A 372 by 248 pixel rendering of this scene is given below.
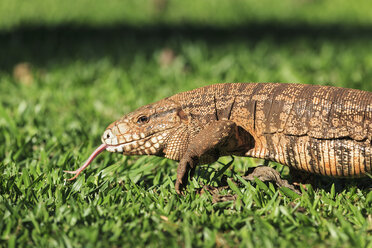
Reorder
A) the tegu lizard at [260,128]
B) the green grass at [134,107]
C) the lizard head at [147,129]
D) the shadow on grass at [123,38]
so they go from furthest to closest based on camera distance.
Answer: the shadow on grass at [123,38] < the lizard head at [147,129] < the tegu lizard at [260,128] < the green grass at [134,107]

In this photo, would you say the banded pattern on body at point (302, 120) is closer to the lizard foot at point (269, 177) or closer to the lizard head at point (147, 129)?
the lizard head at point (147, 129)

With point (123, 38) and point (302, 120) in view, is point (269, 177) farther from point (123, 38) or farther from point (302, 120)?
point (123, 38)

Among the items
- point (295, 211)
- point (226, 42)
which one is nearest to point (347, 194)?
point (295, 211)

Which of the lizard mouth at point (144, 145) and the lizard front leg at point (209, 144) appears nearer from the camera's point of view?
the lizard front leg at point (209, 144)

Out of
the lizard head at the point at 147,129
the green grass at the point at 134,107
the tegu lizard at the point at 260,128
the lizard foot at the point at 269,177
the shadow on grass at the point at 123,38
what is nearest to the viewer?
the green grass at the point at 134,107

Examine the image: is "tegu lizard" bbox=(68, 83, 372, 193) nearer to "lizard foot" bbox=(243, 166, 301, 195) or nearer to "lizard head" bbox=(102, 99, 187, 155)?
"lizard head" bbox=(102, 99, 187, 155)

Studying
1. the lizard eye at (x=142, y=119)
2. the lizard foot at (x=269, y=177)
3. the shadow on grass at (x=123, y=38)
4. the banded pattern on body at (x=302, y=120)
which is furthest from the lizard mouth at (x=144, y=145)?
the shadow on grass at (x=123, y=38)

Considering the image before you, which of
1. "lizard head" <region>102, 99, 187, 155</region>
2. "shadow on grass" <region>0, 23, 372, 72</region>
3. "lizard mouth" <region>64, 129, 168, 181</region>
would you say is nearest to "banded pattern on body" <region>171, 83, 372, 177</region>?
"lizard head" <region>102, 99, 187, 155</region>

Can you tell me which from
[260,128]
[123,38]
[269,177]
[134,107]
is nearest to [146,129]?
[260,128]
